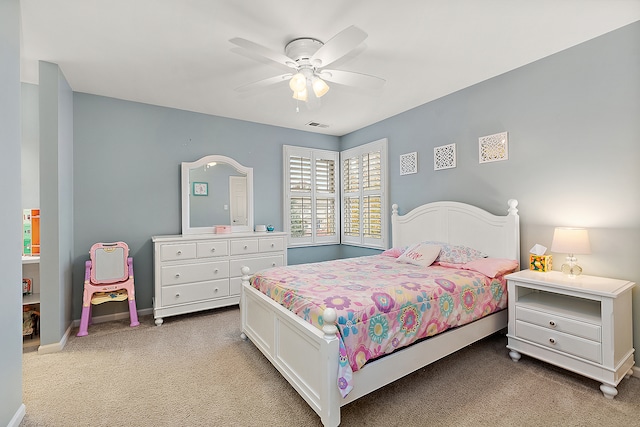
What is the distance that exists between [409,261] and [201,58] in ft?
9.41

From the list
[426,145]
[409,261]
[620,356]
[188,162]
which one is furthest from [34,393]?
[426,145]

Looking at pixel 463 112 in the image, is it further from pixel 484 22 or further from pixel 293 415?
pixel 293 415

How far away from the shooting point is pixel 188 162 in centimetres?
411

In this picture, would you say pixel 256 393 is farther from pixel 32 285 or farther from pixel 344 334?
pixel 32 285

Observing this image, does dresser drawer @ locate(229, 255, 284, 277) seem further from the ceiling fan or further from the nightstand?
the nightstand

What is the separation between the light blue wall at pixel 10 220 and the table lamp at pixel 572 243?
3793mm

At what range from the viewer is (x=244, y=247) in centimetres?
400

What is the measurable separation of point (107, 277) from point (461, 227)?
13.2 feet

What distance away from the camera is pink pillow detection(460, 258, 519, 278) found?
8.96 ft

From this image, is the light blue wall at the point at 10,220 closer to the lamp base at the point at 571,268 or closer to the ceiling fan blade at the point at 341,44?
the ceiling fan blade at the point at 341,44

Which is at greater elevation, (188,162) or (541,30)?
(541,30)

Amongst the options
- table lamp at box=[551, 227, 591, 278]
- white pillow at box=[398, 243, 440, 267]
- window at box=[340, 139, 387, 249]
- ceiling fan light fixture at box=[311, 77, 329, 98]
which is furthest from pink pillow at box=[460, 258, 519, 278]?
ceiling fan light fixture at box=[311, 77, 329, 98]

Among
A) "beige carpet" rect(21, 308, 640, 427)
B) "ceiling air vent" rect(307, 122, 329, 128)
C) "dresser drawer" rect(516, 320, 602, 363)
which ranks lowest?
"beige carpet" rect(21, 308, 640, 427)

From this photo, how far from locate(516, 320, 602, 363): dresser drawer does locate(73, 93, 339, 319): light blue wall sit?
395 centimetres
